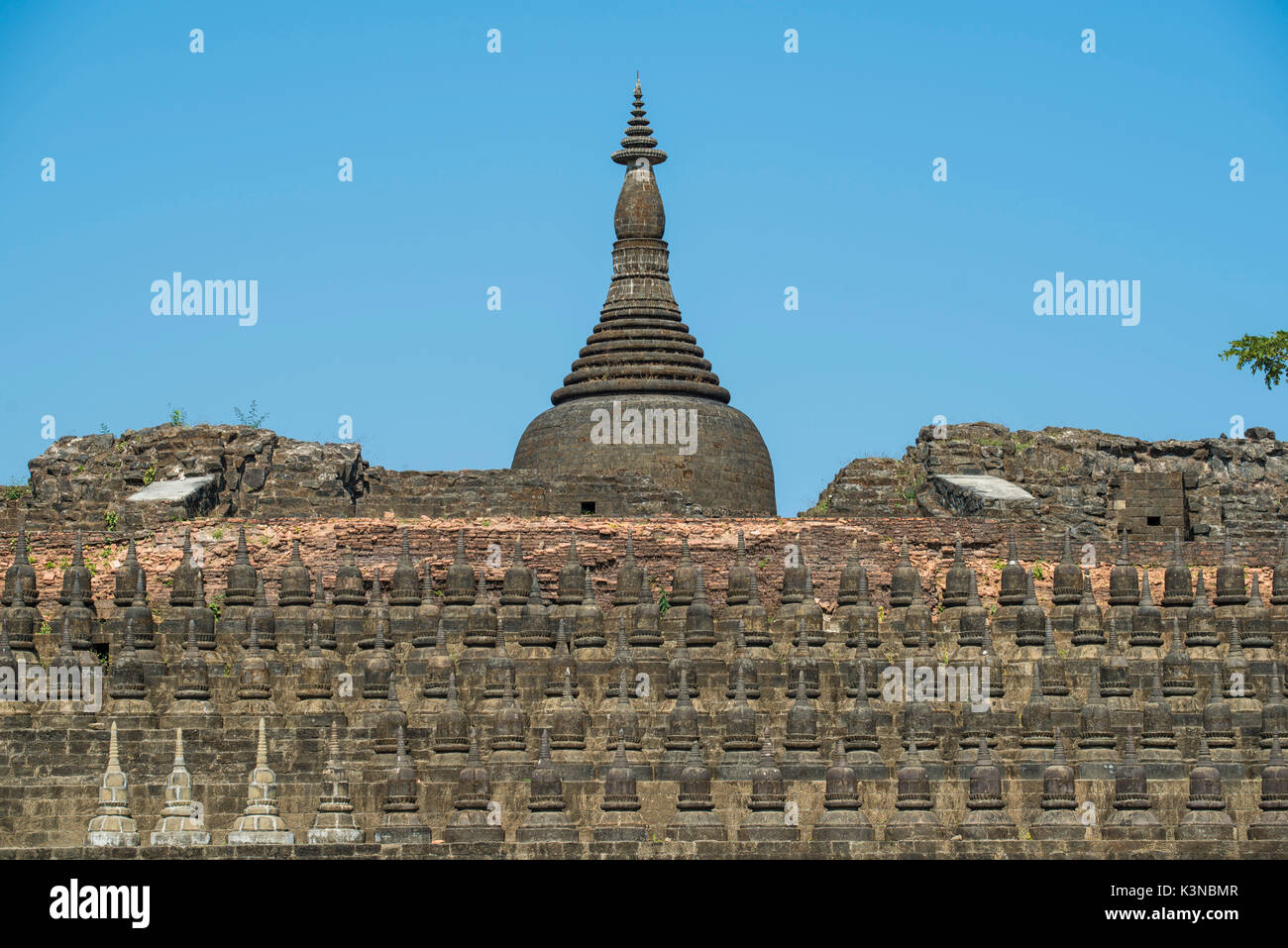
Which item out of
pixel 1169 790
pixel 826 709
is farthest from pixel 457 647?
pixel 1169 790

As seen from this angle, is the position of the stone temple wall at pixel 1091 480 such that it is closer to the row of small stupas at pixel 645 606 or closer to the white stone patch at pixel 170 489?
the row of small stupas at pixel 645 606

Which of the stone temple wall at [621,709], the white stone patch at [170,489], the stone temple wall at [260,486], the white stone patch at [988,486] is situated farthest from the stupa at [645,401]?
the stone temple wall at [621,709]

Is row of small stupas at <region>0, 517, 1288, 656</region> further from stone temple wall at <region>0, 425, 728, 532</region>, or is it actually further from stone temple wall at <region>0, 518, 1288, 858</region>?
stone temple wall at <region>0, 425, 728, 532</region>

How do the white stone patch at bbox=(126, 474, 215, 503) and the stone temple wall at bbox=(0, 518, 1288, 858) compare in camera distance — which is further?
the white stone patch at bbox=(126, 474, 215, 503)

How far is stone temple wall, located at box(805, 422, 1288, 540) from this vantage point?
201ft

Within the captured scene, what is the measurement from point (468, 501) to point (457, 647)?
7019 millimetres

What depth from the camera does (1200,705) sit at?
2074 inches

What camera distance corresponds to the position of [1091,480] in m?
62.1

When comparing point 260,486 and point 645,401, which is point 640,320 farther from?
point 260,486

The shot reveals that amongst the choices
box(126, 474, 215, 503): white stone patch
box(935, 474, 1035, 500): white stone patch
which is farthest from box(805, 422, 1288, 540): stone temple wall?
box(126, 474, 215, 503): white stone patch

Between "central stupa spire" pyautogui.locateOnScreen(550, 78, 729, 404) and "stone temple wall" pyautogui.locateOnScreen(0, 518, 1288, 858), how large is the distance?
35.7 ft

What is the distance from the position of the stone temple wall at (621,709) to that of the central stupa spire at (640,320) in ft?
35.7
